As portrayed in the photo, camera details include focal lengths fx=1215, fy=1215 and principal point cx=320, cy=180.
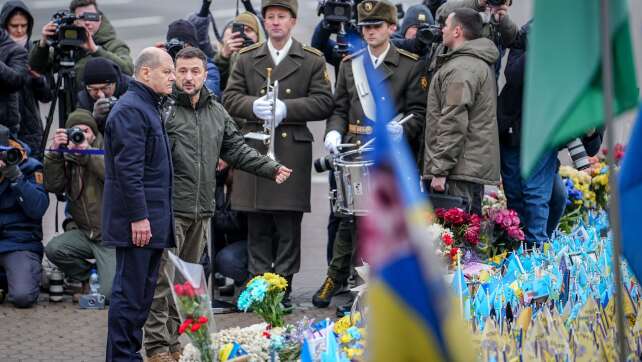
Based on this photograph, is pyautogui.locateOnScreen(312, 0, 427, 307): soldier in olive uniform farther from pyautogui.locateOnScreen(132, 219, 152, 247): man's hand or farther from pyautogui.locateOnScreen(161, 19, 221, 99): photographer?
pyautogui.locateOnScreen(132, 219, 152, 247): man's hand

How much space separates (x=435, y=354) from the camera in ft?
8.38

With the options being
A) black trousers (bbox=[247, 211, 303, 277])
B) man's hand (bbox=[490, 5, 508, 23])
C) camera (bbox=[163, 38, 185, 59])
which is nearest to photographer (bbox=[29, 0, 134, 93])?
camera (bbox=[163, 38, 185, 59])

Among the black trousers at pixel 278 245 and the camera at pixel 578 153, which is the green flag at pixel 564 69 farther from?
the camera at pixel 578 153

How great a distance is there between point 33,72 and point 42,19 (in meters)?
5.79

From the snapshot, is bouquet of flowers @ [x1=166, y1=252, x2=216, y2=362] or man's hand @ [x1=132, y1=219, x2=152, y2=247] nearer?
bouquet of flowers @ [x1=166, y1=252, x2=216, y2=362]

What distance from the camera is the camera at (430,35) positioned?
A: 28.6 ft

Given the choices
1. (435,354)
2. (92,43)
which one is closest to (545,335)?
(435,354)

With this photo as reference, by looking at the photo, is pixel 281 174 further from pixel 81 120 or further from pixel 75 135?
pixel 81 120

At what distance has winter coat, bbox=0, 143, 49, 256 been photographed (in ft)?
27.5

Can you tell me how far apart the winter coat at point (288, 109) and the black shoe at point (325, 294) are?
21.5 inches

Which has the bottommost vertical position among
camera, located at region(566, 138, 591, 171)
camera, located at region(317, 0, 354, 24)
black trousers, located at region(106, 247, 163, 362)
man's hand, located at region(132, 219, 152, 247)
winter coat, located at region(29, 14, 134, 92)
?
black trousers, located at region(106, 247, 163, 362)

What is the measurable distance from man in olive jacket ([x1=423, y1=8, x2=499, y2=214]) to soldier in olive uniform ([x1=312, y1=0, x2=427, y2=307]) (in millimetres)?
245

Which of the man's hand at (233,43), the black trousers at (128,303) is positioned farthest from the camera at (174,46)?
the black trousers at (128,303)

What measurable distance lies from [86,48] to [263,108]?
179 cm
